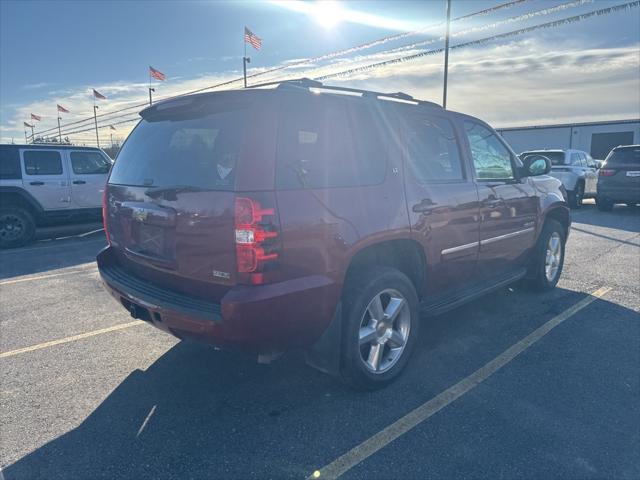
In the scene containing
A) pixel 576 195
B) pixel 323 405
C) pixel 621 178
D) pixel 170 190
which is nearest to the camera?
pixel 170 190

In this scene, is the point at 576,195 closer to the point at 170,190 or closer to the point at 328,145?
the point at 328,145

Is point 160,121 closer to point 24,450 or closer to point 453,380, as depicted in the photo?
point 24,450

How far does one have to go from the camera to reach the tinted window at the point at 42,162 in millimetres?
8859

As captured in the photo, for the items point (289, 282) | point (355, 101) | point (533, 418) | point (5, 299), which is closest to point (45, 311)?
point (5, 299)

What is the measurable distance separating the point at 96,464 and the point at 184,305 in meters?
0.95

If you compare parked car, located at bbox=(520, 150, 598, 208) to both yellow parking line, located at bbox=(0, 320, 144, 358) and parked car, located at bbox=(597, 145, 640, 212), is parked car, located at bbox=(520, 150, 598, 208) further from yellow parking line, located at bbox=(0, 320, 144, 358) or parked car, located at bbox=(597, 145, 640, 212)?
yellow parking line, located at bbox=(0, 320, 144, 358)

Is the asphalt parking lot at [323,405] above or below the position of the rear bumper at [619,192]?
below

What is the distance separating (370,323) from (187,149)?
1.69 metres

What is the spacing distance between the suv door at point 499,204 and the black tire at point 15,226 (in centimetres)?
836

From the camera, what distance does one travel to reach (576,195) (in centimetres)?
1400

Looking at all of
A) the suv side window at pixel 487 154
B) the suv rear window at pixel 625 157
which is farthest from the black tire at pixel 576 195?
the suv side window at pixel 487 154

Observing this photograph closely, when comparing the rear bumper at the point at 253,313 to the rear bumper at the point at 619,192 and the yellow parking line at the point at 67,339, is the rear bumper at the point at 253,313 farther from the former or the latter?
the rear bumper at the point at 619,192

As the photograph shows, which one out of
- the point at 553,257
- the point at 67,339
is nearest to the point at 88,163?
the point at 67,339

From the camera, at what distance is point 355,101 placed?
3213mm
